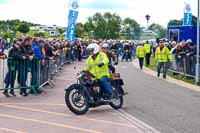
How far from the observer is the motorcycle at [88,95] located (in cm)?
1265

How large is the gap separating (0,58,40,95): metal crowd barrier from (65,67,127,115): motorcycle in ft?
10.7

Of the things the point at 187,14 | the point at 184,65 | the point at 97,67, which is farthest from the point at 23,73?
the point at 187,14

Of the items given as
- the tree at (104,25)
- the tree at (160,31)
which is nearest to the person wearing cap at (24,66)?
the tree at (104,25)

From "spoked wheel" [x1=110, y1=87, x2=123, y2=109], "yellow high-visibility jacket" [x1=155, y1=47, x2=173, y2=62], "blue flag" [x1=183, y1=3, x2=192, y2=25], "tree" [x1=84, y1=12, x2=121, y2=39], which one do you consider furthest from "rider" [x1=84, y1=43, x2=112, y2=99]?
"tree" [x1=84, y1=12, x2=121, y2=39]

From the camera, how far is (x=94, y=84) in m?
13.2

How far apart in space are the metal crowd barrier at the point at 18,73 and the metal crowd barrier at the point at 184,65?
28.7 feet

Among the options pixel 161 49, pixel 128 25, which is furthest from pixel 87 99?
pixel 128 25

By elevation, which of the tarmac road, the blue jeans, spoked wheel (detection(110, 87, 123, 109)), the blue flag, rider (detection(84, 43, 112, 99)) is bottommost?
the tarmac road

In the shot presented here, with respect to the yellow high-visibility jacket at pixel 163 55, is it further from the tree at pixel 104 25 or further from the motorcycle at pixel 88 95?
the tree at pixel 104 25

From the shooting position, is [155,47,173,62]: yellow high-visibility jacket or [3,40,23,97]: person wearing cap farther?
[155,47,173,62]: yellow high-visibility jacket

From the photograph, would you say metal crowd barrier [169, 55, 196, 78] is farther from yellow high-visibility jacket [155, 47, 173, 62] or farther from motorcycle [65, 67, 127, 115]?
motorcycle [65, 67, 127, 115]

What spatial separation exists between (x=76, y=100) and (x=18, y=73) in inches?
153

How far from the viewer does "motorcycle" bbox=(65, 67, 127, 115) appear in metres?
12.6

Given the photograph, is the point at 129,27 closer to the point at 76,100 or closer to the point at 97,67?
the point at 97,67
